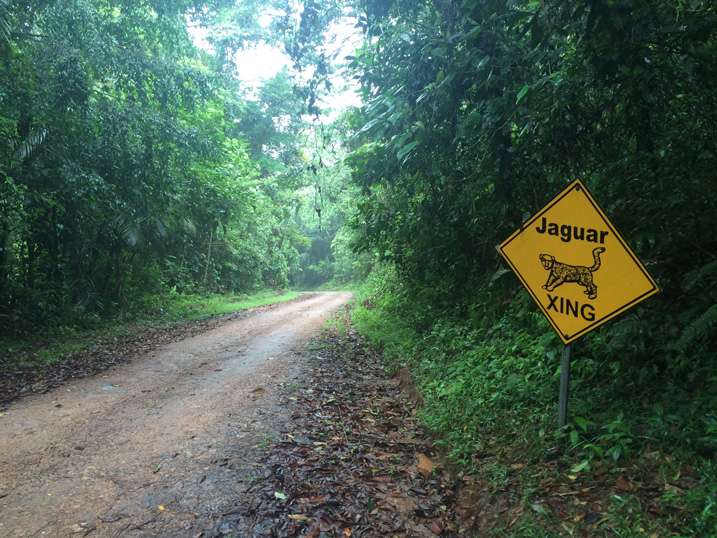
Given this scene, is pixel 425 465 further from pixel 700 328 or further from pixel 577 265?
pixel 700 328

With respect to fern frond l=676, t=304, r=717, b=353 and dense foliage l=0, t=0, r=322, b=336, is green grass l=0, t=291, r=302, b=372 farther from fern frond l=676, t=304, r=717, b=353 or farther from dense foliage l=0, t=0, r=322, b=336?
fern frond l=676, t=304, r=717, b=353

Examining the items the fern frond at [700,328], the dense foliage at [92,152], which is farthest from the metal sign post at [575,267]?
the dense foliage at [92,152]

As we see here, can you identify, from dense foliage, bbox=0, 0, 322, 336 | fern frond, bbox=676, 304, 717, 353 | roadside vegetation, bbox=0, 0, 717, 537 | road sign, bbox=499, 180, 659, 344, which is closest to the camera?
road sign, bbox=499, 180, 659, 344

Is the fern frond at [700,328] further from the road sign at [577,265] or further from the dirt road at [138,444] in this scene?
the dirt road at [138,444]

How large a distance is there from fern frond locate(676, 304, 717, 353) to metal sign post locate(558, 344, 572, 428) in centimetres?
84

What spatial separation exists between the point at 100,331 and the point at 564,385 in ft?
35.5

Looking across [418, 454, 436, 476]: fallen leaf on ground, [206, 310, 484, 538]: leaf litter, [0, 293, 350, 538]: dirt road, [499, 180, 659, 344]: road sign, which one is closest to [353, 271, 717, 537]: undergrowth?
[418, 454, 436, 476]: fallen leaf on ground

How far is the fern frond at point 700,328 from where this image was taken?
3.34m

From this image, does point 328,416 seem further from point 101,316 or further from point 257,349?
point 101,316

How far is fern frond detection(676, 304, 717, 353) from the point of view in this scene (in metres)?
3.34

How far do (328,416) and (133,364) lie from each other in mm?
4450

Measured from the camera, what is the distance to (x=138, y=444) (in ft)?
14.7

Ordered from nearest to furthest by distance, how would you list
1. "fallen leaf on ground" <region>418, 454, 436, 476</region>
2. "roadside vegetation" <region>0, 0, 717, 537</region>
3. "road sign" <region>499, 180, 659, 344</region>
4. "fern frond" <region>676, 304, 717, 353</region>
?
"road sign" <region>499, 180, 659, 344</region>, "fern frond" <region>676, 304, 717, 353</region>, "roadside vegetation" <region>0, 0, 717, 537</region>, "fallen leaf on ground" <region>418, 454, 436, 476</region>

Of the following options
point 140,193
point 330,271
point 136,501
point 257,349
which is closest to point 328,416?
point 136,501
